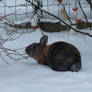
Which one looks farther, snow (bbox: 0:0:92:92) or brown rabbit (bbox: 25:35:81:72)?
brown rabbit (bbox: 25:35:81:72)

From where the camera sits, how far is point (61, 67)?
9.00ft

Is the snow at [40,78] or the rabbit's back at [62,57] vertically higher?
the rabbit's back at [62,57]

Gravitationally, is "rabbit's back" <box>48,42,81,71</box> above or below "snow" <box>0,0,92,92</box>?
above

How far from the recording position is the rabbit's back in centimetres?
275

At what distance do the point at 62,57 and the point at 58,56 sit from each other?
4 centimetres

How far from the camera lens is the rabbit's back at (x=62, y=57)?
2751 millimetres

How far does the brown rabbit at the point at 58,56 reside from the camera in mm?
2748

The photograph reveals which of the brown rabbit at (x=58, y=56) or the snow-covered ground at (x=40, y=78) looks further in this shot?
the brown rabbit at (x=58, y=56)

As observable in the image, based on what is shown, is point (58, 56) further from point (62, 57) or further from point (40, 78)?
point (40, 78)

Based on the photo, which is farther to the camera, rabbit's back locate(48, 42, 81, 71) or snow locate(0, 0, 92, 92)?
rabbit's back locate(48, 42, 81, 71)

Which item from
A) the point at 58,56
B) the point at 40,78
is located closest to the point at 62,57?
the point at 58,56

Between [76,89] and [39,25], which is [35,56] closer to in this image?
[76,89]

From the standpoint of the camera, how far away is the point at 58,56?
2.78m

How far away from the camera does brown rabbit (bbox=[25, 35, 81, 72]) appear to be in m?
2.75
